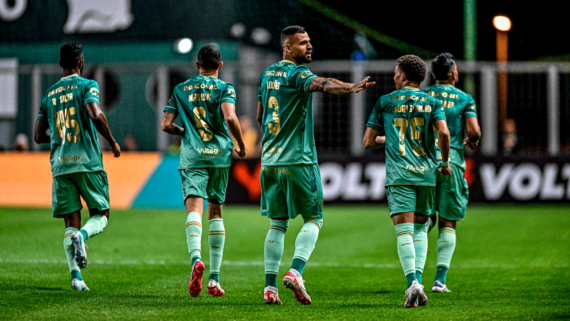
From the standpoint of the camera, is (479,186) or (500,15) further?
(500,15)

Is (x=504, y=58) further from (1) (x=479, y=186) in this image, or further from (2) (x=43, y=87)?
(2) (x=43, y=87)

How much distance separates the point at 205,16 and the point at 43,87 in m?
6.15

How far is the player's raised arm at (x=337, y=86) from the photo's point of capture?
17.6 ft

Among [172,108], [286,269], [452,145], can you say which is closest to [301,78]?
[172,108]

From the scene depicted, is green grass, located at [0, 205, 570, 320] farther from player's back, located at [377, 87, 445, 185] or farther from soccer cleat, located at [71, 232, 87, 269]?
player's back, located at [377, 87, 445, 185]

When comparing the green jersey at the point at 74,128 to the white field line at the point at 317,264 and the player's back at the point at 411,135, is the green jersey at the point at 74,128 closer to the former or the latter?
the white field line at the point at 317,264

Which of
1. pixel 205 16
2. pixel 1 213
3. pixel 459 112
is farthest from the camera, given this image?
pixel 205 16

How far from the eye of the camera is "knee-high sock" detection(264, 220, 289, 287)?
5.97 metres

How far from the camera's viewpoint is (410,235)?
242 inches

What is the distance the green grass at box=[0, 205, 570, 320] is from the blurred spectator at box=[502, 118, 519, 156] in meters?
2.01

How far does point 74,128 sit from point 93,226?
868mm

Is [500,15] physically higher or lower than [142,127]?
higher

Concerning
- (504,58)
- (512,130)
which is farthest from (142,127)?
(504,58)

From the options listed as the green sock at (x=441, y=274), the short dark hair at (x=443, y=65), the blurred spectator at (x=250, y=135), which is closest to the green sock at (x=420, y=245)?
A: the green sock at (x=441, y=274)
